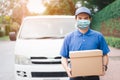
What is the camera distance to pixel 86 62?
4836mm

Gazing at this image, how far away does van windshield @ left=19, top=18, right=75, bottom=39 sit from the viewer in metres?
9.45

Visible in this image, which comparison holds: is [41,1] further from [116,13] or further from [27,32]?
[27,32]

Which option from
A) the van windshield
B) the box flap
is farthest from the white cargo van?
the box flap

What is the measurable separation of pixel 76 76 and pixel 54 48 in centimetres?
367

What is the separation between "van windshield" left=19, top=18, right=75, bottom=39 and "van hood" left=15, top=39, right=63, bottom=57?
46 cm

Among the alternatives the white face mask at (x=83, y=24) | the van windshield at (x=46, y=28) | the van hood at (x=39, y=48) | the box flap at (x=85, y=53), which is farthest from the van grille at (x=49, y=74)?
the box flap at (x=85, y=53)

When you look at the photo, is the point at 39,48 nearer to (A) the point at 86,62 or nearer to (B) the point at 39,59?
(B) the point at 39,59

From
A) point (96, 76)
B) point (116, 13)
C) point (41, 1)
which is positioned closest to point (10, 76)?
point (96, 76)

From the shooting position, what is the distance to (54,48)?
8.49 meters

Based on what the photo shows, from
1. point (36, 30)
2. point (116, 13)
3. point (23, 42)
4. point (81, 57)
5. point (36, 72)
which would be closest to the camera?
point (81, 57)

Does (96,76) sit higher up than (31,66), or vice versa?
(96,76)

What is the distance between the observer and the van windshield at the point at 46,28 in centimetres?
945

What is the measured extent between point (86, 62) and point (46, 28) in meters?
4.88

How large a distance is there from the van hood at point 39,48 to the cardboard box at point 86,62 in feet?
11.6
